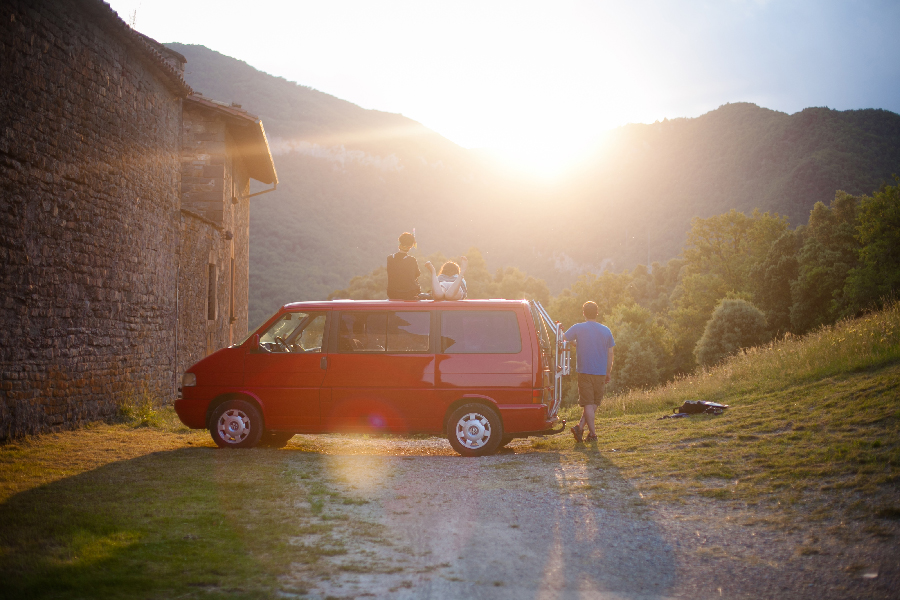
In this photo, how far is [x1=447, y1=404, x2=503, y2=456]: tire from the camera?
26.9 feet

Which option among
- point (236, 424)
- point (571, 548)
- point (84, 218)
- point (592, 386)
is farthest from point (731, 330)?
point (571, 548)

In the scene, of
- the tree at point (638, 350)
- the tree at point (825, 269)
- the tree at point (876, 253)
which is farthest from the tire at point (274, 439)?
the tree at point (825, 269)

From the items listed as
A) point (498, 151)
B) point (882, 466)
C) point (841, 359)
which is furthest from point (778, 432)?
point (498, 151)

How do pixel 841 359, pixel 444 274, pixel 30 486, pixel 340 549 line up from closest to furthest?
pixel 340 549 → pixel 30 486 → pixel 444 274 → pixel 841 359

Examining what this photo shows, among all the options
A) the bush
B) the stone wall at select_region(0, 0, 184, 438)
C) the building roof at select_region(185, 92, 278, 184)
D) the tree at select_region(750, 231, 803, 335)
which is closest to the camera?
the stone wall at select_region(0, 0, 184, 438)

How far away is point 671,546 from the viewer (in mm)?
4523

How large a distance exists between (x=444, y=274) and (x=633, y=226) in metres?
136

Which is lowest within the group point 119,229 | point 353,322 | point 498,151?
point 353,322

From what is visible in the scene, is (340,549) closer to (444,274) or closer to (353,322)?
(353,322)

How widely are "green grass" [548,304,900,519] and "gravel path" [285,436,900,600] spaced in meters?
0.46

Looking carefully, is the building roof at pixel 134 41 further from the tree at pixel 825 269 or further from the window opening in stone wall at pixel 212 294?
the tree at pixel 825 269

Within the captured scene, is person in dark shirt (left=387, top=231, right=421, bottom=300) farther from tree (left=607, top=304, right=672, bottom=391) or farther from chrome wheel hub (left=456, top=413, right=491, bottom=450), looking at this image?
tree (left=607, top=304, right=672, bottom=391)

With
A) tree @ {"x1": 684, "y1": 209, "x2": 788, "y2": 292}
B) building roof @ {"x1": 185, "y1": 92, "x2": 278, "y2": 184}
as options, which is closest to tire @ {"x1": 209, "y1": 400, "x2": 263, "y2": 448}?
building roof @ {"x1": 185, "y1": 92, "x2": 278, "y2": 184}

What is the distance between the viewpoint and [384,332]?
330 inches
